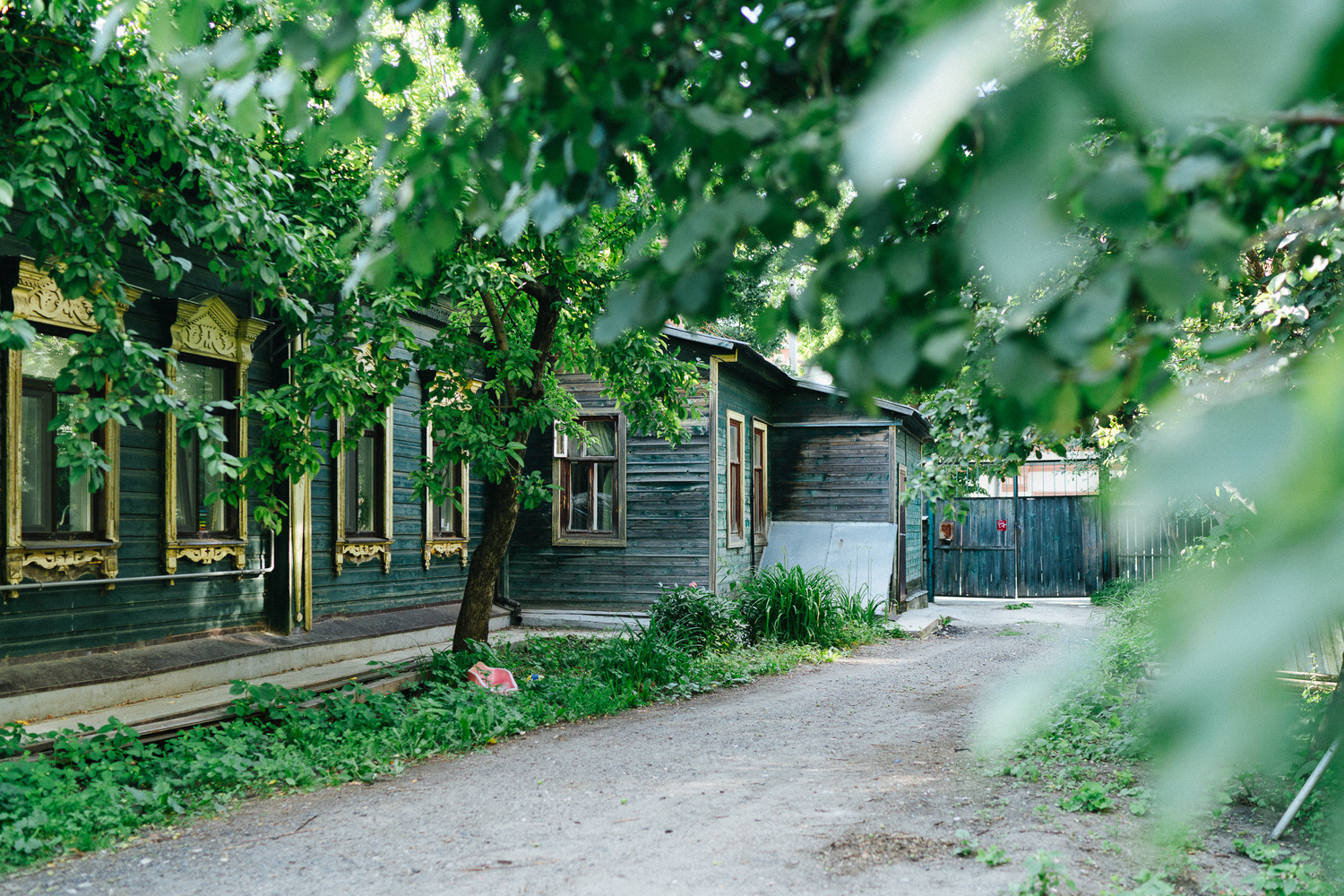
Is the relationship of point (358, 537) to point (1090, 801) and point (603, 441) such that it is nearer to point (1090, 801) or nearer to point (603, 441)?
point (603, 441)

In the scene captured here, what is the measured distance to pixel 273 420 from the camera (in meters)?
6.18

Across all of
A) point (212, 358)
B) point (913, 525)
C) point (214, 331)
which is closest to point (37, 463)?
point (212, 358)

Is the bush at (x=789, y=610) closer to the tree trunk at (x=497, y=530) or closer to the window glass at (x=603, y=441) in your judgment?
the window glass at (x=603, y=441)

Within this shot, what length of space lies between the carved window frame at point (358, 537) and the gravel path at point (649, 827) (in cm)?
369

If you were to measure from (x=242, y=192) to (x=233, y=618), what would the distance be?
13.9 ft

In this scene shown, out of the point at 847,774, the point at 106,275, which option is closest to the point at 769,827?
the point at 847,774

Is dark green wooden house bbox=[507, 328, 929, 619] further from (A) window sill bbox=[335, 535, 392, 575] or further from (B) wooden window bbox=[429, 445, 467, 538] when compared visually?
(A) window sill bbox=[335, 535, 392, 575]

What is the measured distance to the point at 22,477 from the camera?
6293 millimetres

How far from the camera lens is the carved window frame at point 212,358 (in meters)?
7.34

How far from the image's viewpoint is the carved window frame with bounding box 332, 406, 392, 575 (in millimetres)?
9289

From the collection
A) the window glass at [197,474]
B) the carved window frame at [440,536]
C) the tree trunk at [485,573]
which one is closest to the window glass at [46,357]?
the window glass at [197,474]

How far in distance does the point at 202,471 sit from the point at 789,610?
683 centimetres

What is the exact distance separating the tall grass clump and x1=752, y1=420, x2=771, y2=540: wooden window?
2296 millimetres

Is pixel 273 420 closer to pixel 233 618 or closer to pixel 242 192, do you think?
pixel 242 192
